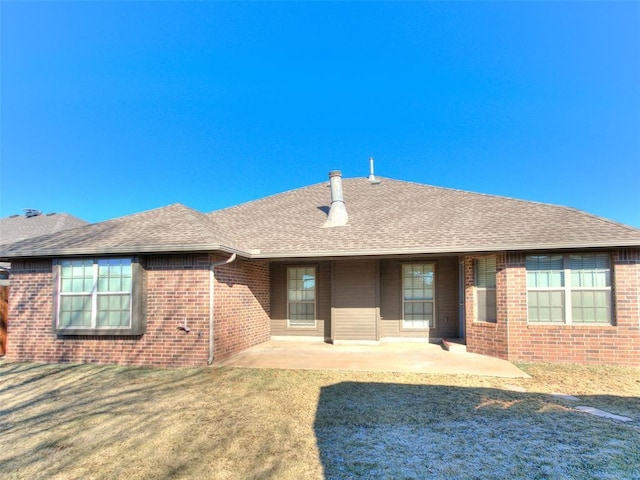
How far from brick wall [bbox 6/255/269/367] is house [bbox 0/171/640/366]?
0.09 ft

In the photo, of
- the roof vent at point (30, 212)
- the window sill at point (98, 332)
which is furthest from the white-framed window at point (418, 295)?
the roof vent at point (30, 212)

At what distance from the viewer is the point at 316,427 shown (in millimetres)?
4250

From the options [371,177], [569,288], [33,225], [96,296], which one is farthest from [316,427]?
[33,225]

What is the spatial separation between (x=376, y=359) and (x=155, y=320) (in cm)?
523

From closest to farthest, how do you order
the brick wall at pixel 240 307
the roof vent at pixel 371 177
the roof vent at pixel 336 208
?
the brick wall at pixel 240 307 < the roof vent at pixel 336 208 < the roof vent at pixel 371 177

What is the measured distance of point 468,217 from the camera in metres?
9.84

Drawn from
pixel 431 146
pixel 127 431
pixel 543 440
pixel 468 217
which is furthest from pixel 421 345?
pixel 431 146

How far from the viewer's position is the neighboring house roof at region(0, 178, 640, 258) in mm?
7645

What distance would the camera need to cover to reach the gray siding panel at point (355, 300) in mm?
9875

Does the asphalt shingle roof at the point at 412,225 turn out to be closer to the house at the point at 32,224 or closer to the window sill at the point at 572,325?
the window sill at the point at 572,325

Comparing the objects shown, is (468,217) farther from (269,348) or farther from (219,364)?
(219,364)

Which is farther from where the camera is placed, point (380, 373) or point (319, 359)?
point (319, 359)

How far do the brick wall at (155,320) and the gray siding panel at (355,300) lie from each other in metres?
2.99

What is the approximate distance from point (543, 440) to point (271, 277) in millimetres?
8527
